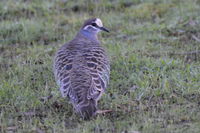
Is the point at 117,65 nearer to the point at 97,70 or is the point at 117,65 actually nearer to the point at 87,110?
the point at 97,70

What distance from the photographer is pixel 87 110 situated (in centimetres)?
635

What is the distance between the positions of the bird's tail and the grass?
10cm

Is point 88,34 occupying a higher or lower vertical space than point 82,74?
higher

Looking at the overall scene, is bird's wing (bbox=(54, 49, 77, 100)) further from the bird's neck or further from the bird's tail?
the bird's neck

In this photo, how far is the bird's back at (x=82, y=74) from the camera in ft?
21.2

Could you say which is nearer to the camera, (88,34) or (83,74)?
(83,74)

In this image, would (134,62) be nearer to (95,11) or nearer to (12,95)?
(12,95)

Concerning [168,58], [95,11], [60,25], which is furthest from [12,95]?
[95,11]

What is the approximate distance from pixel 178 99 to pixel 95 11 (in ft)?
17.3

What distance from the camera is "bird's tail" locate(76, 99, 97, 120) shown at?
6340mm

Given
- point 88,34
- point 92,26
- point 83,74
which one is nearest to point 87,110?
point 83,74

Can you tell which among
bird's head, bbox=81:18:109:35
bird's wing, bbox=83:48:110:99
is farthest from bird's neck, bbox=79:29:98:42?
bird's wing, bbox=83:48:110:99

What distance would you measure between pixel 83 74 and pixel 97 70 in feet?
0.97

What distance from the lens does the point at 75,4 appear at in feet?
40.3
